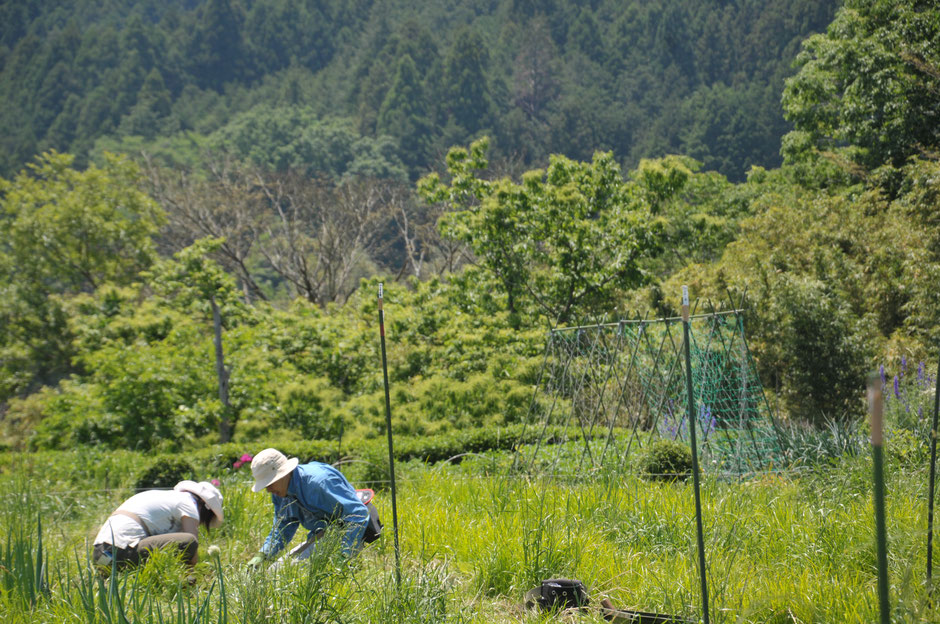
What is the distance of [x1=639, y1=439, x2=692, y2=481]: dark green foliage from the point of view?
19.5 ft

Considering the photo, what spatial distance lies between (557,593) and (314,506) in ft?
5.21

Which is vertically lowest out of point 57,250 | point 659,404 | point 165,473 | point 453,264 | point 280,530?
point 165,473

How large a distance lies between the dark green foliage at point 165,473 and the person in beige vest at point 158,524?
4.06 meters

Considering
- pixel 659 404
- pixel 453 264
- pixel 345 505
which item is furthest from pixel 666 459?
pixel 453 264

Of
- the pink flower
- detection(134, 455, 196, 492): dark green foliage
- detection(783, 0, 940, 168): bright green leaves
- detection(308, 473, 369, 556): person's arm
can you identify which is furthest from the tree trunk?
detection(783, 0, 940, 168): bright green leaves

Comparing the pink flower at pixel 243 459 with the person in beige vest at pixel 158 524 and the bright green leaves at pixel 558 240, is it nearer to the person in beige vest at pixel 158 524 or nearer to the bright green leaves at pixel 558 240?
the person in beige vest at pixel 158 524

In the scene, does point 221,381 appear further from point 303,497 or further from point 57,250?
point 57,250

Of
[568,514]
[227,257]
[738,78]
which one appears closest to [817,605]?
[568,514]

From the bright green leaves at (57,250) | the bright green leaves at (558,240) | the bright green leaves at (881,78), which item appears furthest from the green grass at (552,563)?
the bright green leaves at (57,250)

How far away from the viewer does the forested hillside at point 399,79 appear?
4494 cm

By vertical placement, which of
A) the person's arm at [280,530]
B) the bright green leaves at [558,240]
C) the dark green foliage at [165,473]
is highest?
the bright green leaves at [558,240]

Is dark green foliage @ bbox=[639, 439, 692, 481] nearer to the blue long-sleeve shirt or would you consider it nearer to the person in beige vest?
the blue long-sleeve shirt

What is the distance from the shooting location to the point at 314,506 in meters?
4.23

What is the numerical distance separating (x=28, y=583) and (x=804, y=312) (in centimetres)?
832
